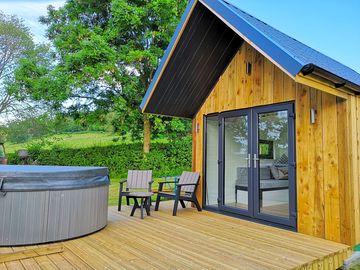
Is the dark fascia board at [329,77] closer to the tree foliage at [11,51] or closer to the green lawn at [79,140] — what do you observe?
the green lawn at [79,140]

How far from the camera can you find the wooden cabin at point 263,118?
145 inches

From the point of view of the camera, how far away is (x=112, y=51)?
35.0 ft

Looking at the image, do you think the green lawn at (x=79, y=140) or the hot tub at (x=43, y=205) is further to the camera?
the green lawn at (x=79, y=140)

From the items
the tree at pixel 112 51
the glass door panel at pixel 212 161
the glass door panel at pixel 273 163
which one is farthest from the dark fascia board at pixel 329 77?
the tree at pixel 112 51

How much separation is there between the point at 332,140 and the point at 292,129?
2.09 feet

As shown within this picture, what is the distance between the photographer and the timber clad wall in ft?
12.1

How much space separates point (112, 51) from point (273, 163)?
8.24m

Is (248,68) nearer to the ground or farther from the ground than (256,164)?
farther from the ground

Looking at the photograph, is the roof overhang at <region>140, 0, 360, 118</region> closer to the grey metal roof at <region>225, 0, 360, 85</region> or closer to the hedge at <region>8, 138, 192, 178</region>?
the grey metal roof at <region>225, 0, 360, 85</region>

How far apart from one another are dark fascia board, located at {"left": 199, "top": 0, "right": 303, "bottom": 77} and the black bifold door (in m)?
1.27

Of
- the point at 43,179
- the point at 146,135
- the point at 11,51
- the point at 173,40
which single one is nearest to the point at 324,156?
the point at 173,40

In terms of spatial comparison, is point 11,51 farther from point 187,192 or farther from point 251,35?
point 251,35

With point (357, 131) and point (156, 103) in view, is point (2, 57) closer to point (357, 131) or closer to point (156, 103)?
point (156, 103)

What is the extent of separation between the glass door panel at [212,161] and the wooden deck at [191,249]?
110 cm
